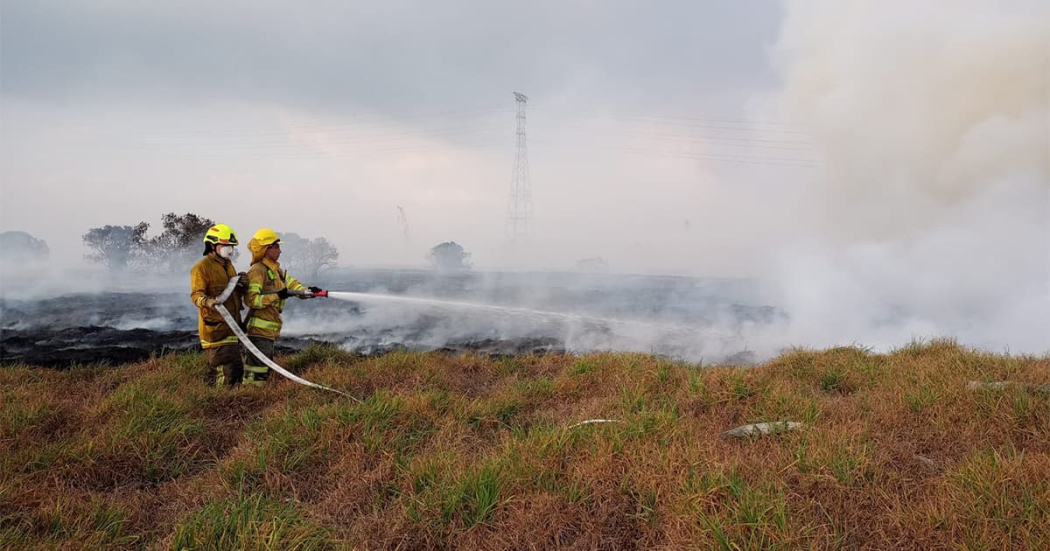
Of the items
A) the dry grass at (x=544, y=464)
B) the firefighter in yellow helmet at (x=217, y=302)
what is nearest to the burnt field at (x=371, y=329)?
the firefighter in yellow helmet at (x=217, y=302)

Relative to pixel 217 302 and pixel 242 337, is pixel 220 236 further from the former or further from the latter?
pixel 242 337

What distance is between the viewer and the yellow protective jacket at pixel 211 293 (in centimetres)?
701

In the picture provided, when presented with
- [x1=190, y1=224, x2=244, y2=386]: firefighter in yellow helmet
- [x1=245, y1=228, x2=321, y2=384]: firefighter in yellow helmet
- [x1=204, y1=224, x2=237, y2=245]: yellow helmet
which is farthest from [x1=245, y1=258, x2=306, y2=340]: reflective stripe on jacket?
[x1=204, y1=224, x2=237, y2=245]: yellow helmet

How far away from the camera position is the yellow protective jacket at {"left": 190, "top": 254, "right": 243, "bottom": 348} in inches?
276

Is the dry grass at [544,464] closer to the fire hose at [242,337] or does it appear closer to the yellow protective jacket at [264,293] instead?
the fire hose at [242,337]

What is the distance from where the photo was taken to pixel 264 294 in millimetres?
7379

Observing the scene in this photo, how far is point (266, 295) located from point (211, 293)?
738 millimetres

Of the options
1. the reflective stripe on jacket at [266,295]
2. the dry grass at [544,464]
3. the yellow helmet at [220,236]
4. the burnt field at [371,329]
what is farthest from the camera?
the burnt field at [371,329]

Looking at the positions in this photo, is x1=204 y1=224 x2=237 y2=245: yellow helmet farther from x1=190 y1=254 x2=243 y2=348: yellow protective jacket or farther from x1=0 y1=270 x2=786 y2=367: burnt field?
x1=0 y1=270 x2=786 y2=367: burnt field

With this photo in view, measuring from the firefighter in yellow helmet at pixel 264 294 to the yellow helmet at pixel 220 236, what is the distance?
0.29 m

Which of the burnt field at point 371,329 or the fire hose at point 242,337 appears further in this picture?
the burnt field at point 371,329

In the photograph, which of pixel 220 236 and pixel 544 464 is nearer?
pixel 544 464

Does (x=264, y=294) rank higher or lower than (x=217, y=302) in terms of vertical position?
higher

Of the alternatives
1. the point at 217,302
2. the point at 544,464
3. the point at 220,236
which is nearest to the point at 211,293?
the point at 217,302
